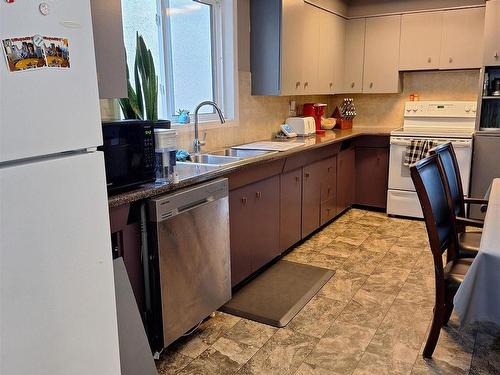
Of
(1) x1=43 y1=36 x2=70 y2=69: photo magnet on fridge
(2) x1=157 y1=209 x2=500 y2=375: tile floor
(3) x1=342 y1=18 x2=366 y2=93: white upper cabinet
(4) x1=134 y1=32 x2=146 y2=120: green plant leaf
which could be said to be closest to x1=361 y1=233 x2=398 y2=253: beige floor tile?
(2) x1=157 y1=209 x2=500 y2=375: tile floor

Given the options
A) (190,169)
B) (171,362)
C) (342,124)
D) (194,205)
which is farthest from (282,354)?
(342,124)

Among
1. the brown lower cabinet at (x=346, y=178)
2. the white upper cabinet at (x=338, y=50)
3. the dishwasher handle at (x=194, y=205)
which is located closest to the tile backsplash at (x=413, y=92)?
the white upper cabinet at (x=338, y=50)

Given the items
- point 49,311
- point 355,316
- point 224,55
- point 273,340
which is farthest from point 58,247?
point 224,55

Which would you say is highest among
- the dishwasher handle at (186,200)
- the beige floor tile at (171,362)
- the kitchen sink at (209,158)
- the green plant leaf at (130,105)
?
the green plant leaf at (130,105)

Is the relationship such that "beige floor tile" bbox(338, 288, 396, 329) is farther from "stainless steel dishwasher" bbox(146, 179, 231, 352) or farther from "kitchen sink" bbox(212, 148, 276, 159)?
"kitchen sink" bbox(212, 148, 276, 159)

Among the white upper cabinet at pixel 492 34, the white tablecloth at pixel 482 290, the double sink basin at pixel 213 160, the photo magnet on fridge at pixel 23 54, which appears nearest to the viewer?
the photo magnet on fridge at pixel 23 54

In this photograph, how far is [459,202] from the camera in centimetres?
263

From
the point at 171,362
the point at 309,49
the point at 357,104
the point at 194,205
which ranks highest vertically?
the point at 309,49

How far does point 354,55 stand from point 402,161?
1.36 meters

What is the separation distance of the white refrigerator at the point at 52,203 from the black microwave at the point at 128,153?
679 mm

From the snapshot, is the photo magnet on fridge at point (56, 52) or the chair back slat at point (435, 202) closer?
the photo magnet on fridge at point (56, 52)

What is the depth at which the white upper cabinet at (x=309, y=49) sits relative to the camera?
405 cm

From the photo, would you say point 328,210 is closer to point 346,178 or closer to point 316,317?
point 346,178

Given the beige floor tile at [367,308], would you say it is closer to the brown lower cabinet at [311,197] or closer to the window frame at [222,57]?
the brown lower cabinet at [311,197]
